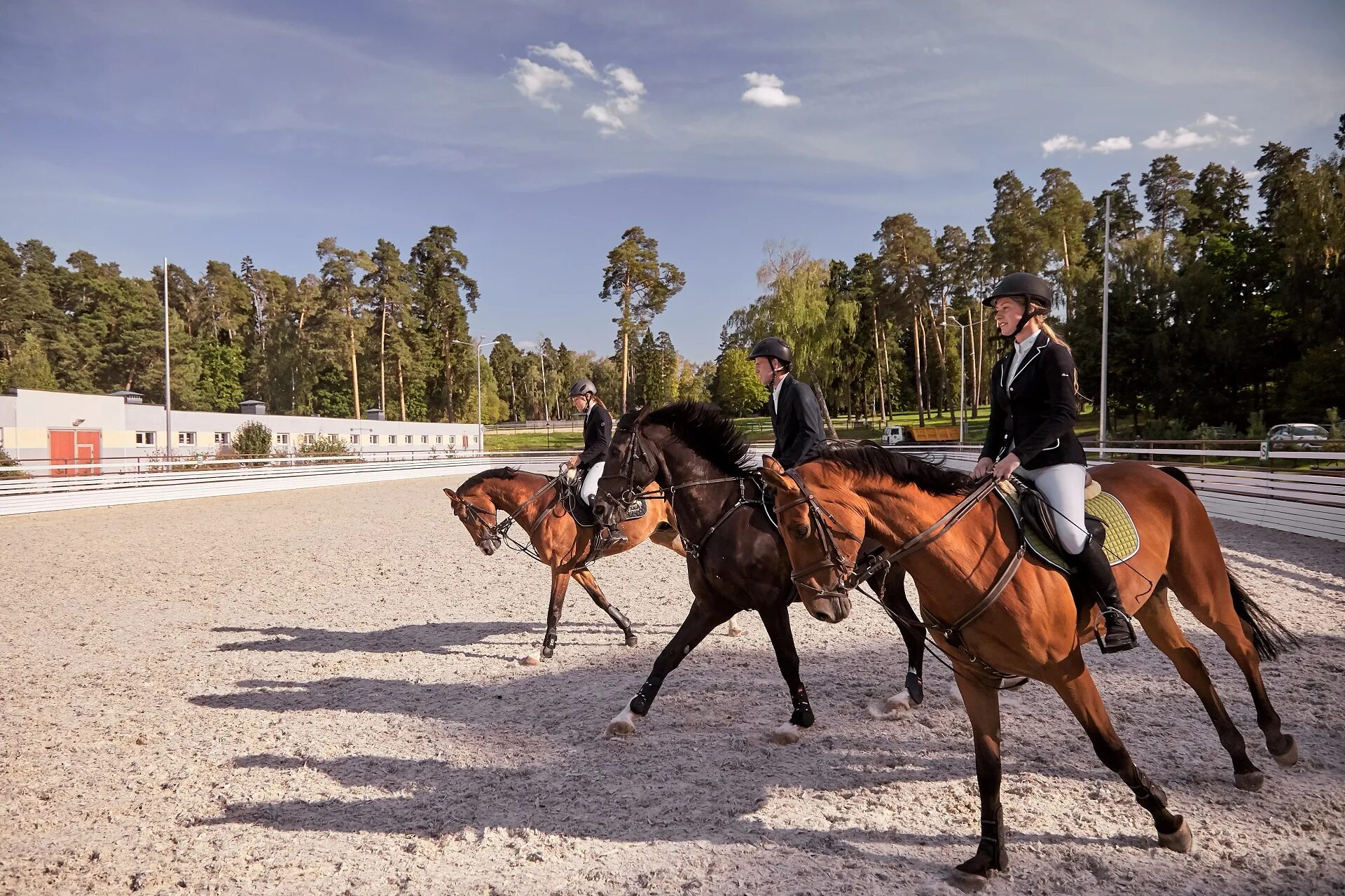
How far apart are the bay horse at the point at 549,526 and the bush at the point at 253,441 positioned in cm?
2962

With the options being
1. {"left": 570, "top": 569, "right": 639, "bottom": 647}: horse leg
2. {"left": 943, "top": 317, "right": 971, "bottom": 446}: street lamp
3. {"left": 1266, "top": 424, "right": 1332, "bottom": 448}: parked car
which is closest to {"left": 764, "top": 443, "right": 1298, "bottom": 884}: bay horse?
{"left": 570, "top": 569, "right": 639, "bottom": 647}: horse leg

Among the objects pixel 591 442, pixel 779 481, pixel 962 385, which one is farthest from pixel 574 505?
pixel 962 385

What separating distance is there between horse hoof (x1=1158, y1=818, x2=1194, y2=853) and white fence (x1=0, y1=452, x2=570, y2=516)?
15722 mm

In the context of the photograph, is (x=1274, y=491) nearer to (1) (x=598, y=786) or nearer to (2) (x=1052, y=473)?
(2) (x=1052, y=473)

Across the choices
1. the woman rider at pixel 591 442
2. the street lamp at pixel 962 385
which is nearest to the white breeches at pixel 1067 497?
the woman rider at pixel 591 442

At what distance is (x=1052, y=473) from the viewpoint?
3.47 m

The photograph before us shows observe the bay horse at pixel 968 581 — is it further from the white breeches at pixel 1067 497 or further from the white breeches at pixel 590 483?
the white breeches at pixel 590 483

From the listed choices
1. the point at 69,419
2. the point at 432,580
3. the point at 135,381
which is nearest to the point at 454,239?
the point at 135,381

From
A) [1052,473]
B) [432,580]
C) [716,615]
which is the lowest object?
[432,580]

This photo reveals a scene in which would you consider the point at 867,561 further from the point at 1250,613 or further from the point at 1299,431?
the point at 1299,431

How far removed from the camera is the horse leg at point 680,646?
15.6 ft

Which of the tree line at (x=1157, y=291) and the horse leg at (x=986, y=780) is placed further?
the tree line at (x=1157, y=291)

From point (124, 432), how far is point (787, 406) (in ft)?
118

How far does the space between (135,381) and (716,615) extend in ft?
232
